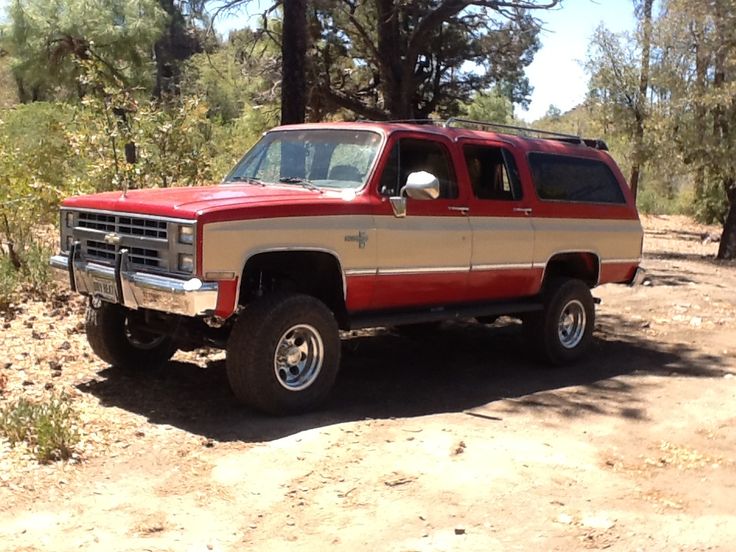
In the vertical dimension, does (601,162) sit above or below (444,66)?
below

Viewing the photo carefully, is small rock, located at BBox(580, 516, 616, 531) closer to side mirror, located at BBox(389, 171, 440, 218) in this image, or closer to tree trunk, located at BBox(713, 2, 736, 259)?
side mirror, located at BBox(389, 171, 440, 218)

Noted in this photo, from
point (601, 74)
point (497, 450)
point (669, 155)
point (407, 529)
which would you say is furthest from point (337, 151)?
point (601, 74)

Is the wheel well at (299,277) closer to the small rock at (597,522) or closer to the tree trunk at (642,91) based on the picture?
the small rock at (597,522)

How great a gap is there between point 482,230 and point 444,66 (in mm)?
12707

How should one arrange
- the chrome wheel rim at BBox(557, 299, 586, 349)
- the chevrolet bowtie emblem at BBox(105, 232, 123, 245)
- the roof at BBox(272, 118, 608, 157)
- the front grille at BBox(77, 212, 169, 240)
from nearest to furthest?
the front grille at BBox(77, 212, 169, 240)
the chevrolet bowtie emblem at BBox(105, 232, 123, 245)
the roof at BBox(272, 118, 608, 157)
the chrome wheel rim at BBox(557, 299, 586, 349)

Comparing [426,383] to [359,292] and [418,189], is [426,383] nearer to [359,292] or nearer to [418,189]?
[359,292]

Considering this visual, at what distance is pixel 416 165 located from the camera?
7.04 metres

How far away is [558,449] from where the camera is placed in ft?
18.4

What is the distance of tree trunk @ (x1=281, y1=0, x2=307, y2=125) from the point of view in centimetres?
1047

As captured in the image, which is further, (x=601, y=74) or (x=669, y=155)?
(x=601, y=74)

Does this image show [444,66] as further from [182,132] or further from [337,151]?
[337,151]

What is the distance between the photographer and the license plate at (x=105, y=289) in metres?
6.04

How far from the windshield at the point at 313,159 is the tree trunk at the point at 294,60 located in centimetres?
322

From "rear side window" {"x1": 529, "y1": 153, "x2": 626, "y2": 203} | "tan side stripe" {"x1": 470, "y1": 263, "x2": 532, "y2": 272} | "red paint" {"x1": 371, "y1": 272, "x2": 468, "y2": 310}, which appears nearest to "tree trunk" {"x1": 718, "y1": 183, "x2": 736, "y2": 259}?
"rear side window" {"x1": 529, "y1": 153, "x2": 626, "y2": 203}
